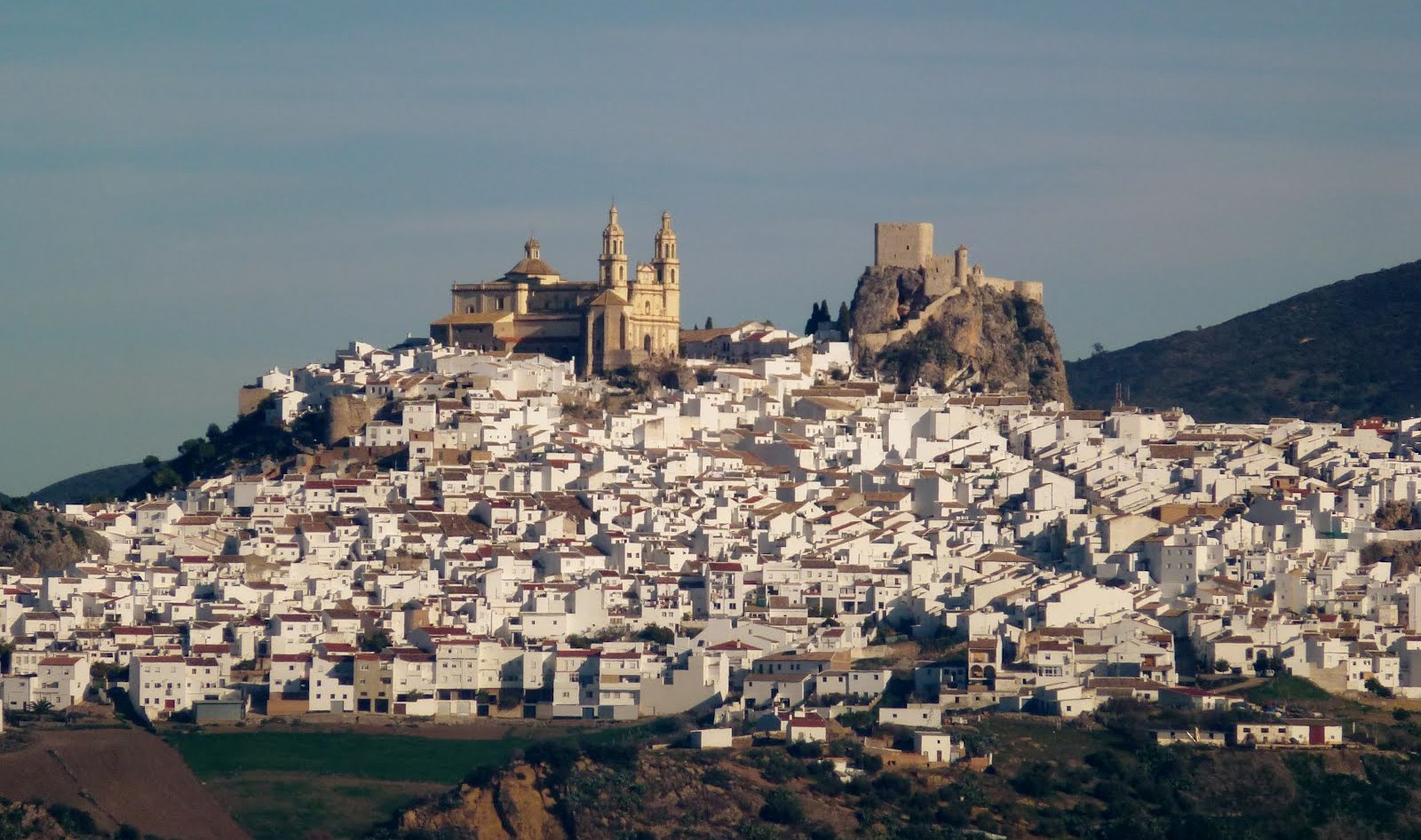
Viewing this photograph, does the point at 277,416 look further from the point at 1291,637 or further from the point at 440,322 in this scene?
the point at 1291,637

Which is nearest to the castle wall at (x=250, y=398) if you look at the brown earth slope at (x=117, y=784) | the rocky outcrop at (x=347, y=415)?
the rocky outcrop at (x=347, y=415)

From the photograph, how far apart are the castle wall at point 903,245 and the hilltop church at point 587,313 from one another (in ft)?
24.3

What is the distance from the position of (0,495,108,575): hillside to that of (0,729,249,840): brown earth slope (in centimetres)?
1174

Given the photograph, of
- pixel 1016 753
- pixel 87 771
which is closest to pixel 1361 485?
pixel 1016 753

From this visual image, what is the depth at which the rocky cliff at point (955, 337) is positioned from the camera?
82.1 metres

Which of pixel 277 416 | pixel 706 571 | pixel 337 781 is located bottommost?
pixel 337 781

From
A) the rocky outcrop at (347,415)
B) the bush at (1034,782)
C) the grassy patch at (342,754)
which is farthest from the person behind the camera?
the rocky outcrop at (347,415)

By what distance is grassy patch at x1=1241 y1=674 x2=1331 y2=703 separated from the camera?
54.3 meters

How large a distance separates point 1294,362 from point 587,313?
35643 mm

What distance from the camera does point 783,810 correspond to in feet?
159

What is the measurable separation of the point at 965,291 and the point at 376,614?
30.2m

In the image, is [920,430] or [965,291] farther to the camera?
[965,291]

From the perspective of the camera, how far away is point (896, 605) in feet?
192

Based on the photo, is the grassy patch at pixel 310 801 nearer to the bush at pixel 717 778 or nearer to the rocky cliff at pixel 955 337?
the bush at pixel 717 778
